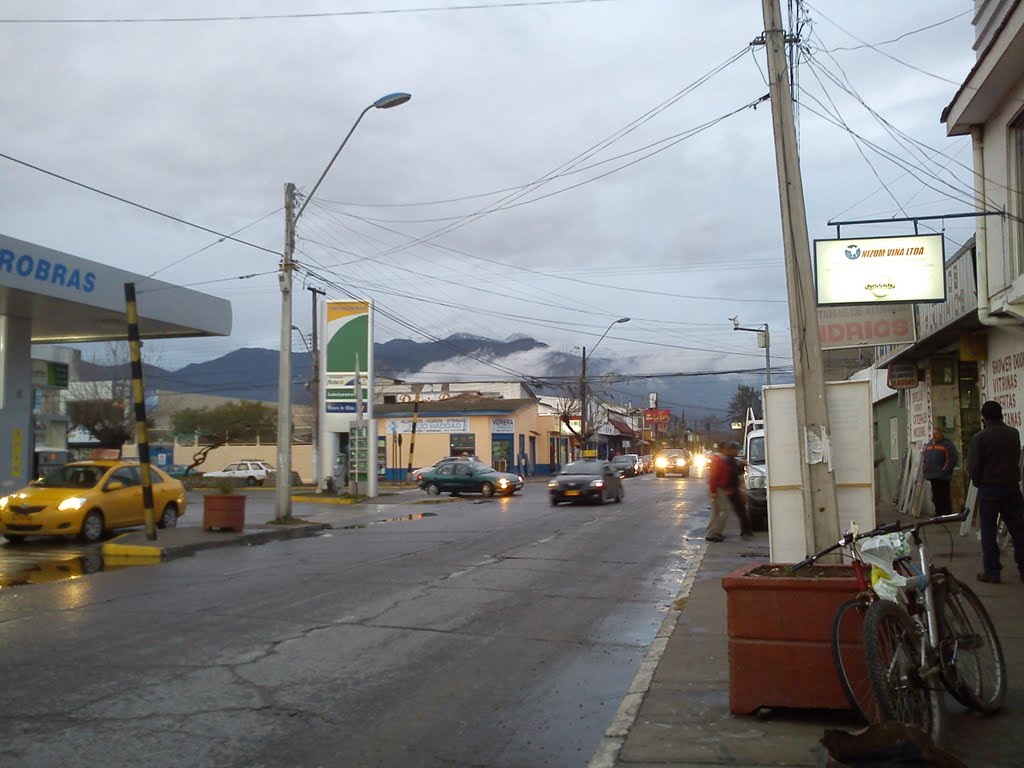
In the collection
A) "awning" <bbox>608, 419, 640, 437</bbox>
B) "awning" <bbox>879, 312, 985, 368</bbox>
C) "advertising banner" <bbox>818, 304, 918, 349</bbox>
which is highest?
"advertising banner" <bbox>818, 304, 918, 349</bbox>

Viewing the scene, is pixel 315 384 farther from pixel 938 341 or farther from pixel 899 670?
pixel 899 670

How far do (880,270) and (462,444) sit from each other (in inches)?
1881

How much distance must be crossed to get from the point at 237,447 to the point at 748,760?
202ft

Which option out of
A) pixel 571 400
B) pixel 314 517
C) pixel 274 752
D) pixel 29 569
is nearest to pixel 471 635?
pixel 274 752

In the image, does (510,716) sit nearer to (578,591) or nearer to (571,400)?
(578,591)

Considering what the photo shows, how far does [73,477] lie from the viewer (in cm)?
1783

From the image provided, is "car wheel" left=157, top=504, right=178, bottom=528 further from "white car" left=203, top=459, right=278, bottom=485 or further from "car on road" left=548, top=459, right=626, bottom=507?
"white car" left=203, top=459, right=278, bottom=485

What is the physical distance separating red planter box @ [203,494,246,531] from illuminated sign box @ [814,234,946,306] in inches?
458

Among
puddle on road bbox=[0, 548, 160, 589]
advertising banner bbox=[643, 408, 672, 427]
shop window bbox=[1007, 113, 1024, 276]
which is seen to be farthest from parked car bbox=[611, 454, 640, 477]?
advertising banner bbox=[643, 408, 672, 427]

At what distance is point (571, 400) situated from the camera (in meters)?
79.2

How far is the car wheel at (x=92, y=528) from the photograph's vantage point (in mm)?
→ 17078

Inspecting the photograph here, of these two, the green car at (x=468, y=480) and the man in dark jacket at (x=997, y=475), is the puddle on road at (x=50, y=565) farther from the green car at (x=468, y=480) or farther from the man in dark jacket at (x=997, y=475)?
the green car at (x=468, y=480)

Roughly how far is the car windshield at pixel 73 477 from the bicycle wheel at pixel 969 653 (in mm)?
15910

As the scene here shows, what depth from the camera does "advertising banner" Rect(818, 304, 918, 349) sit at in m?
17.5
